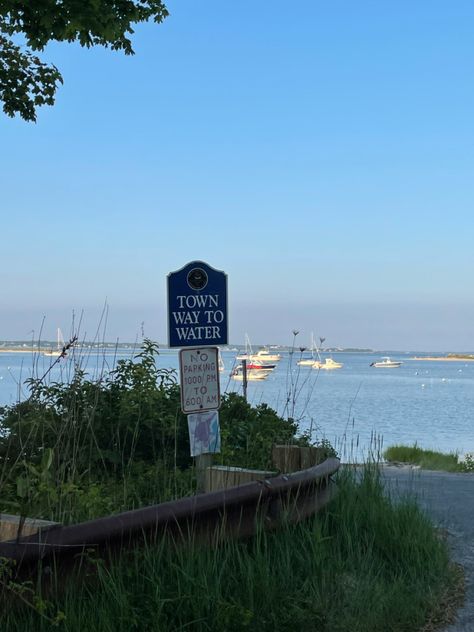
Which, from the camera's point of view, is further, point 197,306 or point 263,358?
point 263,358

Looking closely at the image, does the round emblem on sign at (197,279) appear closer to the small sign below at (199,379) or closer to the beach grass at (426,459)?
the small sign below at (199,379)

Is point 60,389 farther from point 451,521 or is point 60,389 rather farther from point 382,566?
point 451,521

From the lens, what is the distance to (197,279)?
6355 millimetres

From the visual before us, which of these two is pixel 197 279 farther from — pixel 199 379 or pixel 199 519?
pixel 199 519

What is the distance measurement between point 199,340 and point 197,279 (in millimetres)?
481

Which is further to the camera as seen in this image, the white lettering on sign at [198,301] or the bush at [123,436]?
the white lettering on sign at [198,301]

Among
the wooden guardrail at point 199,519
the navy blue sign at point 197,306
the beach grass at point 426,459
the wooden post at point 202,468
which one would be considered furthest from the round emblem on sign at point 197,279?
the beach grass at point 426,459

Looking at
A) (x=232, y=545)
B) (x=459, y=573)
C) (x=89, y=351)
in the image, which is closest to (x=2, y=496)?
(x=89, y=351)

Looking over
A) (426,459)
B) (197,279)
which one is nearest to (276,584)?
(197,279)

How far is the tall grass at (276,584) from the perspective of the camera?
4.04 m

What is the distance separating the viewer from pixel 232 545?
4.87 m

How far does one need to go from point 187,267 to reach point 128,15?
370 cm

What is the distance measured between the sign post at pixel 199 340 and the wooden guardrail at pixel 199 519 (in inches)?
34.4

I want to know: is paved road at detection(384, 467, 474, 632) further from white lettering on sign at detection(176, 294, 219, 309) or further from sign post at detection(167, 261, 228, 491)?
white lettering on sign at detection(176, 294, 219, 309)
